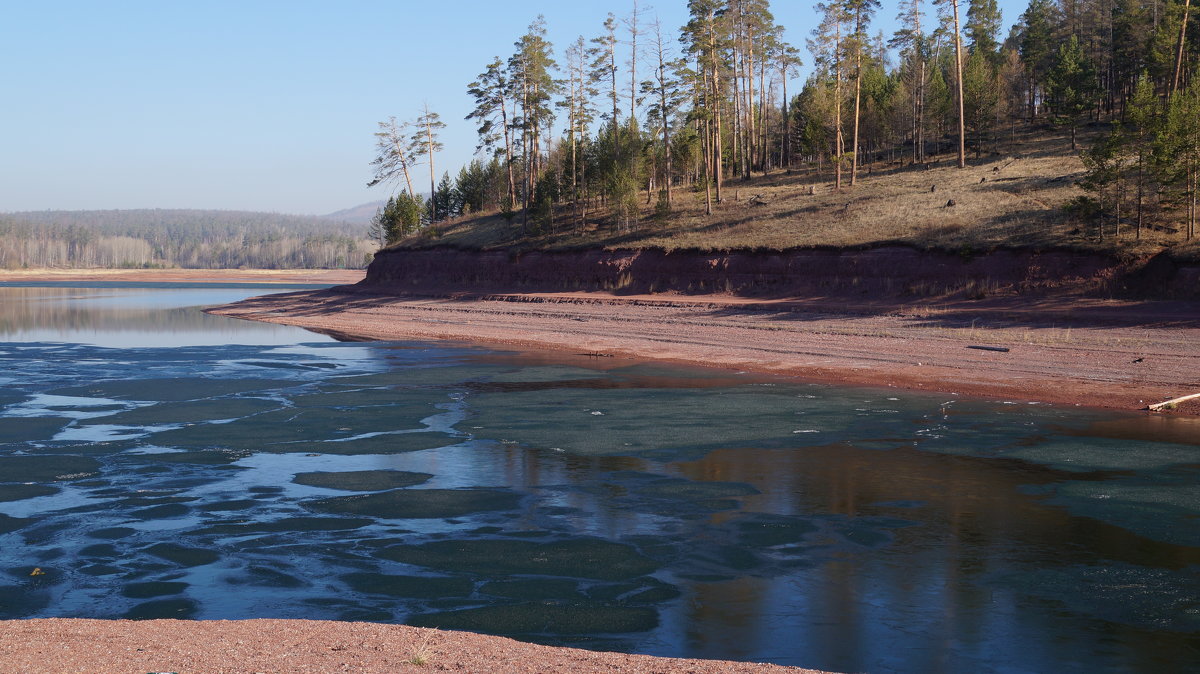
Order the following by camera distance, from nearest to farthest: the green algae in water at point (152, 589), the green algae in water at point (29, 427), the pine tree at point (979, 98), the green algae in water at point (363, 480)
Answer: the green algae in water at point (152, 589)
the green algae in water at point (363, 480)
the green algae in water at point (29, 427)
the pine tree at point (979, 98)

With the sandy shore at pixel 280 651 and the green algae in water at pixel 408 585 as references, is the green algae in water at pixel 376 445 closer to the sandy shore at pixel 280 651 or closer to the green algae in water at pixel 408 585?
the green algae in water at pixel 408 585

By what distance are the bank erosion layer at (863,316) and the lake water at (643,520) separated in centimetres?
409

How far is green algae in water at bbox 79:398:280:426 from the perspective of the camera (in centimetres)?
2077

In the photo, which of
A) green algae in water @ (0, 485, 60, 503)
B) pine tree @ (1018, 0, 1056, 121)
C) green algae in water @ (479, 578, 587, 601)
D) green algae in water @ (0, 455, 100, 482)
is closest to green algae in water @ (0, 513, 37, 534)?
green algae in water @ (0, 485, 60, 503)

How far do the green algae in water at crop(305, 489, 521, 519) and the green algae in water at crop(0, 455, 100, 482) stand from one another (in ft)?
15.8

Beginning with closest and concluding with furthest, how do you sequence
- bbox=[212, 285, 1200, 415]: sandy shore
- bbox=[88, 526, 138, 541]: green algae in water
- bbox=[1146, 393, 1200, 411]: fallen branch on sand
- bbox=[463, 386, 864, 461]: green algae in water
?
bbox=[88, 526, 138, 541]: green algae in water < bbox=[463, 386, 864, 461]: green algae in water < bbox=[1146, 393, 1200, 411]: fallen branch on sand < bbox=[212, 285, 1200, 415]: sandy shore

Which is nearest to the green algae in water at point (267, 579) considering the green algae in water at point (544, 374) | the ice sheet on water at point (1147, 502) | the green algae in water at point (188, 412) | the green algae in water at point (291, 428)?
the green algae in water at point (291, 428)

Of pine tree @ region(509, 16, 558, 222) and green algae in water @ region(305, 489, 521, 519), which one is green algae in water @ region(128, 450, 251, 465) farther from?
pine tree @ region(509, 16, 558, 222)

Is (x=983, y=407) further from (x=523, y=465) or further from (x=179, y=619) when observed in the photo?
(x=179, y=619)

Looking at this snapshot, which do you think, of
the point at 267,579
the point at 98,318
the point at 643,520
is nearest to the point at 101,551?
the point at 267,579

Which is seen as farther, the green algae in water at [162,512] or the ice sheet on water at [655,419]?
the ice sheet on water at [655,419]

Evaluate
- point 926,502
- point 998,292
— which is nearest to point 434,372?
point 926,502

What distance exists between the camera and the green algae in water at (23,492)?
13961 mm

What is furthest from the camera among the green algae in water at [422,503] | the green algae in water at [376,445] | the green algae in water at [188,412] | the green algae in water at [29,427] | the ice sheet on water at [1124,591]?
the green algae in water at [188,412]
